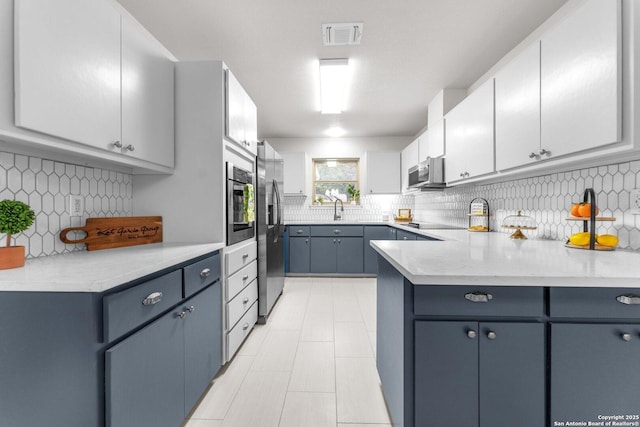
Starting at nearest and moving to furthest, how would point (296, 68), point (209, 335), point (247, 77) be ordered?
point (209, 335)
point (296, 68)
point (247, 77)

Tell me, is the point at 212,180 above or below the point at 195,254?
above

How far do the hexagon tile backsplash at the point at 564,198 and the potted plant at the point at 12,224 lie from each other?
280cm

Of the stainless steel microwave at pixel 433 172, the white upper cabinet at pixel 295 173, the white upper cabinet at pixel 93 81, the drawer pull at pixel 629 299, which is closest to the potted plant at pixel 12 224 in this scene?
the white upper cabinet at pixel 93 81

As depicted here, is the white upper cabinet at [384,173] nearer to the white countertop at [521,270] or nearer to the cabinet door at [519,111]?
the cabinet door at [519,111]

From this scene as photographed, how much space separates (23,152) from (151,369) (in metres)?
1.17

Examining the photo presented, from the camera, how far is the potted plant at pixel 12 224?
3.46ft

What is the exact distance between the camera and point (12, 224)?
1067 millimetres

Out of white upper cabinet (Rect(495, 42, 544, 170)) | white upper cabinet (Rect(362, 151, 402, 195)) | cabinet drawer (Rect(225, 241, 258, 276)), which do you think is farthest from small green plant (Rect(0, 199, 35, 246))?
white upper cabinet (Rect(362, 151, 402, 195))

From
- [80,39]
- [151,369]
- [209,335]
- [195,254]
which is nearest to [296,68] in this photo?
[80,39]

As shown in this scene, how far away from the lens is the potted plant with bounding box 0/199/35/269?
105 cm

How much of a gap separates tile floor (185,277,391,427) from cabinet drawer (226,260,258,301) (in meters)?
0.53

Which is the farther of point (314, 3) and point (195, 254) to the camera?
point (314, 3)

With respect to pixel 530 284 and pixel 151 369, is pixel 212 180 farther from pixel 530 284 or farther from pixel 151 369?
pixel 530 284

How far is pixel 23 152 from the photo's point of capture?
1.36 metres
